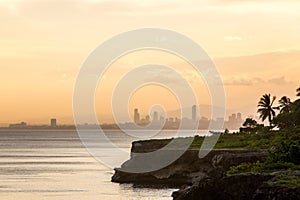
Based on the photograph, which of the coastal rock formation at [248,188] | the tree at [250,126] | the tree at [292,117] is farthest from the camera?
the tree at [250,126]

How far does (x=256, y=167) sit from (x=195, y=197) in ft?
22.2

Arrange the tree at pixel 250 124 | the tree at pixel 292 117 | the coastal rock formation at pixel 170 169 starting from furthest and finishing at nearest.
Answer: the tree at pixel 250 124 → the tree at pixel 292 117 → the coastal rock formation at pixel 170 169

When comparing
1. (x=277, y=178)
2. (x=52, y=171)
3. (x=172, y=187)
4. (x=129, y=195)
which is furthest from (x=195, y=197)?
(x=52, y=171)

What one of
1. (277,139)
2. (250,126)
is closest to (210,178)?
(277,139)

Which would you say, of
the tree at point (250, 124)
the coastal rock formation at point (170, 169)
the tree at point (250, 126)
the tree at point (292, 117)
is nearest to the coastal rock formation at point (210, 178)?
the coastal rock formation at point (170, 169)

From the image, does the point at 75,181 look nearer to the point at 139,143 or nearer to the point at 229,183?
the point at 139,143

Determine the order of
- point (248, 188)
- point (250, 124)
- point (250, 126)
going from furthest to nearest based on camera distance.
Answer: point (250, 126), point (250, 124), point (248, 188)

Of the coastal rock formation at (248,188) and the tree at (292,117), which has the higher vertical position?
the tree at (292,117)

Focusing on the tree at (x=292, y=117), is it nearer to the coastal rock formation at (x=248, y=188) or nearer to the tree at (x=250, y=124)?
Answer: the tree at (x=250, y=124)

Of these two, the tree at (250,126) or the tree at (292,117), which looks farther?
the tree at (250,126)

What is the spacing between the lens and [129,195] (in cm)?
8719

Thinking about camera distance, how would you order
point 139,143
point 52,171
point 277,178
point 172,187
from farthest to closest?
A: point 52,171
point 139,143
point 172,187
point 277,178

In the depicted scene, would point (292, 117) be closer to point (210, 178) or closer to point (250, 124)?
point (250, 124)

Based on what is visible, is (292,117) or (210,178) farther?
(292,117)
